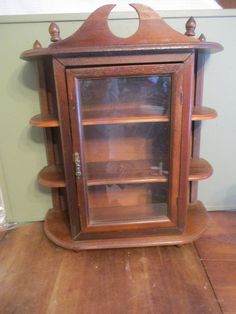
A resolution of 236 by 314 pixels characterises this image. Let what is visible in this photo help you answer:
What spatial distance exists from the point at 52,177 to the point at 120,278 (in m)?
0.50

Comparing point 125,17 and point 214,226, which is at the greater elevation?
point 125,17

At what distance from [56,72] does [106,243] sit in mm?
706

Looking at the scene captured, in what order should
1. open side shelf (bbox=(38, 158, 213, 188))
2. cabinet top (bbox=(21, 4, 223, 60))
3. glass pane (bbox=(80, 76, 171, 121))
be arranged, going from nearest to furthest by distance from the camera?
cabinet top (bbox=(21, 4, 223, 60)) < glass pane (bbox=(80, 76, 171, 121)) < open side shelf (bbox=(38, 158, 213, 188))

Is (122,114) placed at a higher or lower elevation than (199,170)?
higher

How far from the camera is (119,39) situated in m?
0.84

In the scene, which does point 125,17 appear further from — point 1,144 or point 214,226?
point 214,226

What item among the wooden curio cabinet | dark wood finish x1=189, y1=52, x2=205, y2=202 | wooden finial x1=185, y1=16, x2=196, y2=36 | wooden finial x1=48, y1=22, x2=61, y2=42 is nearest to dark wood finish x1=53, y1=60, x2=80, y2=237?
the wooden curio cabinet

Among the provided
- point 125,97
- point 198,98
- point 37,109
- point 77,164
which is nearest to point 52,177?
point 77,164

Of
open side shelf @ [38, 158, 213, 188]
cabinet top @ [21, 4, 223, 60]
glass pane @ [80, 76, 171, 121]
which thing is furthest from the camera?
open side shelf @ [38, 158, 213, 188]

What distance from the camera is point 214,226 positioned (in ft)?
4.26

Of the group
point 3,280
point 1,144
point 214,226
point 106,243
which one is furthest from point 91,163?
point 214,226

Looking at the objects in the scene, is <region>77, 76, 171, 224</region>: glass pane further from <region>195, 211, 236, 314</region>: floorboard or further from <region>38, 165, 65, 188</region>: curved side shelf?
<region>195, 211, 236, 314</region>: floorboard

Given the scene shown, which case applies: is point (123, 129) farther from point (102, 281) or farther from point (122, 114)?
point (102, 281)

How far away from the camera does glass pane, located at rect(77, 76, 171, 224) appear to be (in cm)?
97
